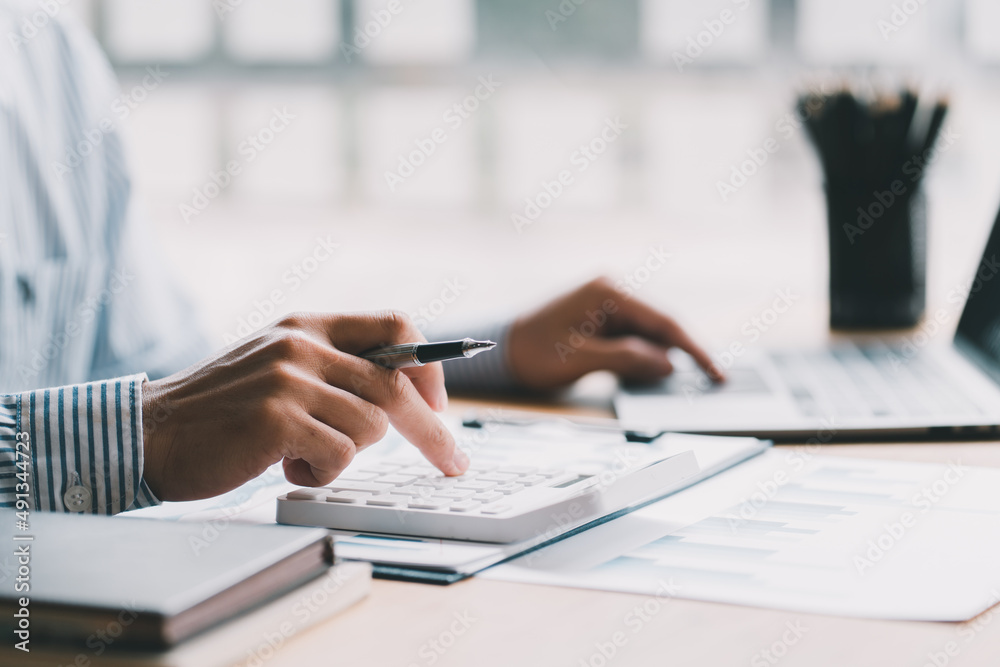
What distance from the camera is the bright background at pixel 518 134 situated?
2.14 meters

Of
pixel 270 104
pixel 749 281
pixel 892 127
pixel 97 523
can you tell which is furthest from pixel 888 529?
pixel 270 104

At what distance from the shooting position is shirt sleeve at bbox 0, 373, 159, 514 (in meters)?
0.64

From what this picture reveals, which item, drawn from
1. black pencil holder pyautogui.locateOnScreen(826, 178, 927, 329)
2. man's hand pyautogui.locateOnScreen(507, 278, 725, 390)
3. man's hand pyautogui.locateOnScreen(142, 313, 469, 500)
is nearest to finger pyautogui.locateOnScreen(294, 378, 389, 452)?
man's hand pyautogui.locateOnScreen(142, 313, 469, 500)

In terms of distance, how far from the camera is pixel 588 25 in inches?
88.6

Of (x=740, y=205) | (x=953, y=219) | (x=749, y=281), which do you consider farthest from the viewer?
(x=749, y=281)

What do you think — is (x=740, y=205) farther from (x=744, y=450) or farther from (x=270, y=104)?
(x=744, y=450)

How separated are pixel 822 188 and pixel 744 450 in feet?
2.36

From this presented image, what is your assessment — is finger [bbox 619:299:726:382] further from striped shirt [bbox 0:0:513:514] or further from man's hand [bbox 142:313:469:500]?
man's hand [bbox 142:313:469:500]

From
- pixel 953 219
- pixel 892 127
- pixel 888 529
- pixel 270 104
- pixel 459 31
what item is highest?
pixel 459 31

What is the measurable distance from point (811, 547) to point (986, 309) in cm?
66

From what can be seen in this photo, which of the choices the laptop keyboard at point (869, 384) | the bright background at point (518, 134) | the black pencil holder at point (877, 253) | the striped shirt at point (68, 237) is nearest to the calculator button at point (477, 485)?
the laptop keyboard at point (869, 384)

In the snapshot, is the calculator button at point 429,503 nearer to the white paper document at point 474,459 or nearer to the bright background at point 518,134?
the white paper document at point 474,459

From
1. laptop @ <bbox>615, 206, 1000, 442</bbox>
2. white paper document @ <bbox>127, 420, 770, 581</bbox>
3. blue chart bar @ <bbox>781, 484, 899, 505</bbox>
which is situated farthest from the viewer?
laptop @ <bbox>615, 206, 1000, 442</bbox>

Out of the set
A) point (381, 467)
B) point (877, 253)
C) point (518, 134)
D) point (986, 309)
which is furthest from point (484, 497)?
point (518, 134)
